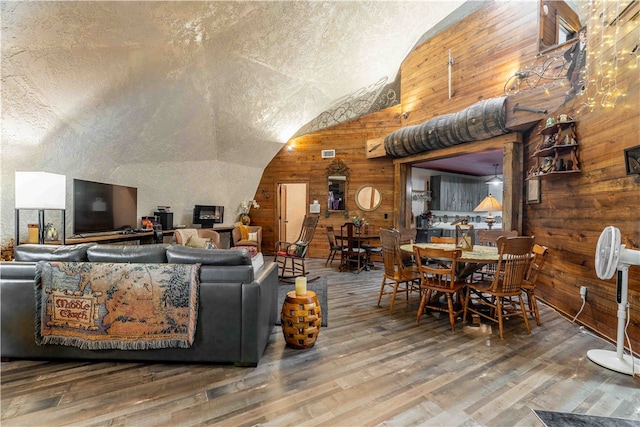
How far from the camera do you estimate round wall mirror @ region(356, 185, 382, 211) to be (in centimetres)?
687

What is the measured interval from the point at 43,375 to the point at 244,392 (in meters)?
1.39

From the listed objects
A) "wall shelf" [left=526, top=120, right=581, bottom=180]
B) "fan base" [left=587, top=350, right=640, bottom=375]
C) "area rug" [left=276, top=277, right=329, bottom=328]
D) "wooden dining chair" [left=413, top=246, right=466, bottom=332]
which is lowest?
"area rug" [left=276, top=277, right=329, bottom=328]

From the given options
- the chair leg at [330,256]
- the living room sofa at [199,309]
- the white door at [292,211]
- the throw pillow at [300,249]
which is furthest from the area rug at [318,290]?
the white door at [292,211]

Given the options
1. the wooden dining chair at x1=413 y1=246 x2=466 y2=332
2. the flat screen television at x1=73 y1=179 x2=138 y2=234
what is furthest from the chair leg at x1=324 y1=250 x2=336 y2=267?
the flat screen television at x1=73 y1=179 x2=138 y2=234

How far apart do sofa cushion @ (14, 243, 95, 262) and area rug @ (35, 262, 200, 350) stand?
5.8 inches

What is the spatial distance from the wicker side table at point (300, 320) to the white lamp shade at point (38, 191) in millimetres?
2622

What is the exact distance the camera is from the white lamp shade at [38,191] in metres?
2.81

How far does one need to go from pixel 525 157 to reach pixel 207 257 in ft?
14.5

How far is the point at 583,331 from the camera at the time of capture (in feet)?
9.13

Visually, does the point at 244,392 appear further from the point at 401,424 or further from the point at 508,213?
the point at 508,213

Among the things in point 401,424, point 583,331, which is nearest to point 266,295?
point 401,424

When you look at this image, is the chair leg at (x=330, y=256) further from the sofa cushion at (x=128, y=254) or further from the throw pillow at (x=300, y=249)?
the sofa cushion at (x=128, y=254)

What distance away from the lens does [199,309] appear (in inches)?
81.4

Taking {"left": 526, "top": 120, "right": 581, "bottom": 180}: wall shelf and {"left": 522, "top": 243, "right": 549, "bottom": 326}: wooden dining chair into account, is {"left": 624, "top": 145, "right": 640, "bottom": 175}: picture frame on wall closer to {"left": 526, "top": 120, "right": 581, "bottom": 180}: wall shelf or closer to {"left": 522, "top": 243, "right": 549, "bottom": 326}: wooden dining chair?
{"left": 526, "top": 120, "right": 581, "bottom": 180}: wall shelf
